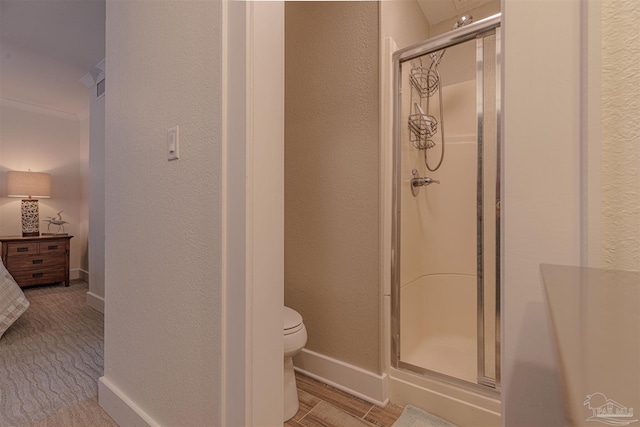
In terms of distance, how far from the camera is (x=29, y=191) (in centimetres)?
357

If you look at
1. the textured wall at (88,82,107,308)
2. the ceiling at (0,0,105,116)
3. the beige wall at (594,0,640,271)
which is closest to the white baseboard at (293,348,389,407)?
the beige wall at (594,0,640,271)

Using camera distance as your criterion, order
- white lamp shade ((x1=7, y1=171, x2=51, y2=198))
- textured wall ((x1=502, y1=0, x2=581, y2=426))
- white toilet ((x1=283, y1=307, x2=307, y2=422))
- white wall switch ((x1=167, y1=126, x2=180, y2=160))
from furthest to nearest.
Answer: white lamp shade ((x1=7, y1=171, x2=51, y2=198))
white toilet ((x1=283, y1=307, x2=307, y2=422))
white wall switch ((x1=167, y1=126, x2=180, y2=160))
textured wall ((x1=502, y1=0, x2=581, y2=426))

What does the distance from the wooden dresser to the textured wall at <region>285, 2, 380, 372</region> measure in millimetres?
3577

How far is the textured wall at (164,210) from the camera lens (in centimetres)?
90

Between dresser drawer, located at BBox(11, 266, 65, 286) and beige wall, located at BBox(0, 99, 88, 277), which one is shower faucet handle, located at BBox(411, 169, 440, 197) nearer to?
dresser drawer, located at BBox(11, 266, 65, 286)

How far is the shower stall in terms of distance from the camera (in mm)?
1456

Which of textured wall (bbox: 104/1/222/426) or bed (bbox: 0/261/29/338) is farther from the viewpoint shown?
bed (bbox: 0/261/29/338)

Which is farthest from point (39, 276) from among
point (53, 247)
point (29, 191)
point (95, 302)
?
point (95, 302)

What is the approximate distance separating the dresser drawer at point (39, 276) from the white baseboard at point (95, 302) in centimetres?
113

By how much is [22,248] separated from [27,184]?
80 centimetres

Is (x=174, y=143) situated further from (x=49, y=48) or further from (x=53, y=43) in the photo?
(x=49, y=48)

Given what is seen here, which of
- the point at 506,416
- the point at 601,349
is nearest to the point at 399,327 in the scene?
the point at 506,416

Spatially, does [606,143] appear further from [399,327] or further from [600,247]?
[399,327]

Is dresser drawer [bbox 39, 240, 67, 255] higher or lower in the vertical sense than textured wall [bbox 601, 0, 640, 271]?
lower
